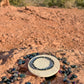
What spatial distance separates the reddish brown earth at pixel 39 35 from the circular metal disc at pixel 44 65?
0.66 feet

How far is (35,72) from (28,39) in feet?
8.25

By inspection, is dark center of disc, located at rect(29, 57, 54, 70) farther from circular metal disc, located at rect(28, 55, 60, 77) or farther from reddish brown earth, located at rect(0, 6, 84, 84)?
reddish brown earth, located at rect(0, 6, 84, 84)

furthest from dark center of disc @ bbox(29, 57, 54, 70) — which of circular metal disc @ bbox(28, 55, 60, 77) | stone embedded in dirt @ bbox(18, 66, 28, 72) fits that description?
stone embedded in dirt @ bbox(18, 66, 28, 72)

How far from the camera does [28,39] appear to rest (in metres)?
6.54

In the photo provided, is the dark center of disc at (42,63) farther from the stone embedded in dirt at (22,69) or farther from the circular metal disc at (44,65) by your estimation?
the stone embedded in dirt at (22,69)

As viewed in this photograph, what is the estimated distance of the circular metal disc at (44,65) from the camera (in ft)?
13.9

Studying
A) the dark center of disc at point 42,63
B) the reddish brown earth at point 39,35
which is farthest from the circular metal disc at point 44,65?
Answer: the reddish brown earth at point 39,35

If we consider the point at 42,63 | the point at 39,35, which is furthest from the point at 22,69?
the point at 39,35

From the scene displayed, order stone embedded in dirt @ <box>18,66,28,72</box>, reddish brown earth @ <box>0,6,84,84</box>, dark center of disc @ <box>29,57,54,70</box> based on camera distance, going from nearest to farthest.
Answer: dark center of disc @ <box>29,57,54,70</box> < stone embedded in dirt @ <box>18,66,28,72</box> < reddish brown earth @ <box>0,6,84,84</box>

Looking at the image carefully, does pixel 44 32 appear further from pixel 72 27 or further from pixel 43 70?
pixel 43 70

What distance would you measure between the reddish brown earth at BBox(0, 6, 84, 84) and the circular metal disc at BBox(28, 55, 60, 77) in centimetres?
20

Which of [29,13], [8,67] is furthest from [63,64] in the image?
[29,13]

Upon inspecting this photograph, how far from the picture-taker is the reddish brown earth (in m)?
5.00

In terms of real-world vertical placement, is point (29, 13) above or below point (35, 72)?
above
